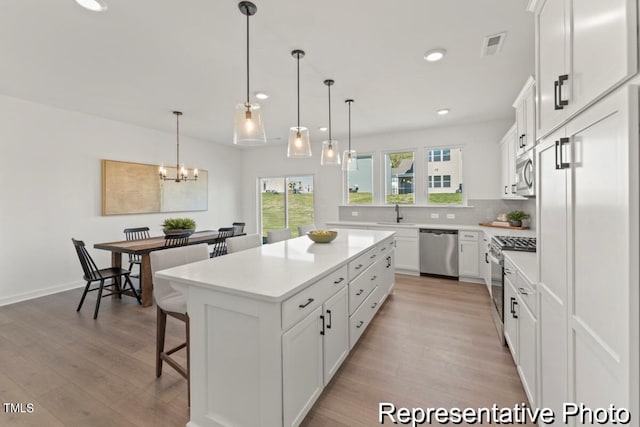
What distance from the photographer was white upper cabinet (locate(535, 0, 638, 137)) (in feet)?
2.59

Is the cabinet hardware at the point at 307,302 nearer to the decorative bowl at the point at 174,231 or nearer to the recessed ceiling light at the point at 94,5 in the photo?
Answer: the recessed ceiling light at the point at 94,5

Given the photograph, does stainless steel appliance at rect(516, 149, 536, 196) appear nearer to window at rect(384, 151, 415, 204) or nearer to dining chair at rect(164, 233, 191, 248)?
window at rect(384, 151, 415, 204)

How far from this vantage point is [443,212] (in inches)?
208

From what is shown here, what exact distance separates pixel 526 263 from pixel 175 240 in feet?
13.0

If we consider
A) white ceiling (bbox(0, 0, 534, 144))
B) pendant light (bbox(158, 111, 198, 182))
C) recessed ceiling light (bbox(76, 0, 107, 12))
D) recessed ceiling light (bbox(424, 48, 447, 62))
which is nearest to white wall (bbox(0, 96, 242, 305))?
pendant light (bbox(158, 111, 198, 182))

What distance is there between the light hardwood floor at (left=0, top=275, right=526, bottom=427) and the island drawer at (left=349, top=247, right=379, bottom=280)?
2.37 feet

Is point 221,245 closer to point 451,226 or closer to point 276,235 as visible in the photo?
point 276,235

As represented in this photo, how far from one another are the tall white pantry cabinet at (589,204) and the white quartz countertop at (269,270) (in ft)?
3.85

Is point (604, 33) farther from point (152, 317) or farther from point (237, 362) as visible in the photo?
point (152, 317)

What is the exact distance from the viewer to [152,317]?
128 inches

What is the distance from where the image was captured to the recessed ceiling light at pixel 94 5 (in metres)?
1.93

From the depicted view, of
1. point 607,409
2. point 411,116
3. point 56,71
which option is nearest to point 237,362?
point 607,409

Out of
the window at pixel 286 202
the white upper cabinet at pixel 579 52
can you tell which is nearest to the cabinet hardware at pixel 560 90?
the white upper cabinet at pixel 579 52

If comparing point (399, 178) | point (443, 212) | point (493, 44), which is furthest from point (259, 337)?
point (399, 178)
